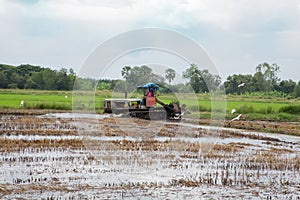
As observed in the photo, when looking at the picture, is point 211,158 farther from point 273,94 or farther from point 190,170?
point 273,94

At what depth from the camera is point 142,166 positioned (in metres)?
9.45

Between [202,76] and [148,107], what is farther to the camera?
[148,107]

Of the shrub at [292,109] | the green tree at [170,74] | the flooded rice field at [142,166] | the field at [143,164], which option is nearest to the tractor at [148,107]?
the field at [143,164]

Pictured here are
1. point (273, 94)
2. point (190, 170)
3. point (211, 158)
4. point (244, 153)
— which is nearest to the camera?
point (190, 170)

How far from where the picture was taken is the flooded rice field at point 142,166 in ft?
24.0

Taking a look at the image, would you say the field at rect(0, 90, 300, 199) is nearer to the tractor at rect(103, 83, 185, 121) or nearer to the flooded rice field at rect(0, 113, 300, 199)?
the flooded rice field at rect(0, 113, 300, 199)

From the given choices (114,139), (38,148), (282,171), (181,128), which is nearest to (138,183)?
(282,171)

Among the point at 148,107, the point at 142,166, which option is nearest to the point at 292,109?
the point at 148,107

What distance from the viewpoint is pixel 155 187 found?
764 cm

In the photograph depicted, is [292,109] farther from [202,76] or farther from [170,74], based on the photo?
[170,74]

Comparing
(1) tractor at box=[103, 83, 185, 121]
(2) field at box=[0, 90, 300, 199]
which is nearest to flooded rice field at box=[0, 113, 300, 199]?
(2) field at box=[0, 90, 300, 199]

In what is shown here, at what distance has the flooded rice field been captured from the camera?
Result: 7.31m

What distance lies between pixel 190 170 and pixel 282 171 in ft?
6.24

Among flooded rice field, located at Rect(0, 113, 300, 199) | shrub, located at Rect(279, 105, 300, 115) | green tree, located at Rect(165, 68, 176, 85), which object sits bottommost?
flooded rice field, located at Rect(0, 113, 300, 199)
